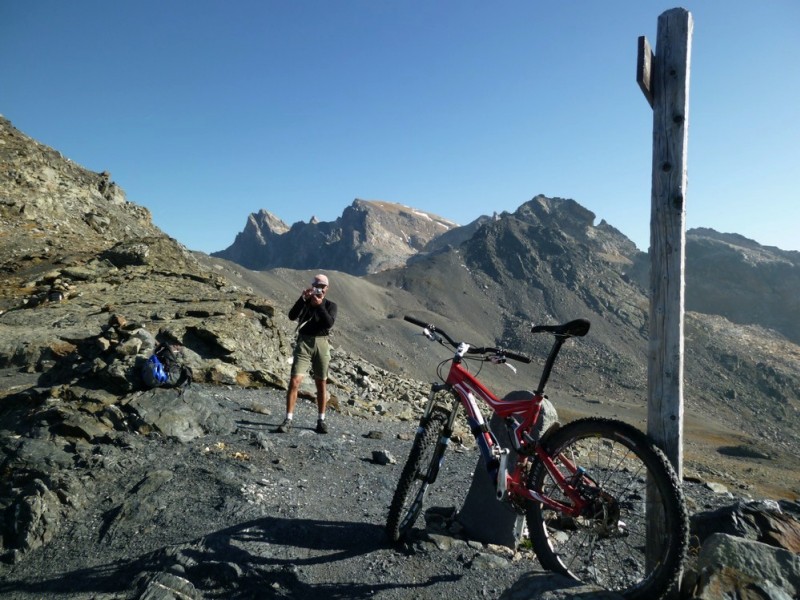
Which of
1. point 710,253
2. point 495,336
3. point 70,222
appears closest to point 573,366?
point 495,336

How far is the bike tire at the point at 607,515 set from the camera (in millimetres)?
3295

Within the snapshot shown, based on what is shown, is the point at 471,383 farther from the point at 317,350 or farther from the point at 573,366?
the point at 573,366

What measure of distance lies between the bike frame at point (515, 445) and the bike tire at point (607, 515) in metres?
0.08

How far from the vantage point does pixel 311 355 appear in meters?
8.69

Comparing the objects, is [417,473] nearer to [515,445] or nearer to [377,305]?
[515,445]

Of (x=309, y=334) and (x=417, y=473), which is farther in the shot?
(x=309, y=334)

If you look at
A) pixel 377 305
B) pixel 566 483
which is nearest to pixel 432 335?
pixel 566 483

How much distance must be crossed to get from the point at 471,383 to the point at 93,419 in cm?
594

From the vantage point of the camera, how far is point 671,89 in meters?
4.16

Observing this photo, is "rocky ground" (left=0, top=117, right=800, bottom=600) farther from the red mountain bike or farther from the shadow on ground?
the red mountain bike

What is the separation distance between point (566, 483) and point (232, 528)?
3339mm

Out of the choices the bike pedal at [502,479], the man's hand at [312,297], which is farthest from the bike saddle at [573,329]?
the man's hand at [312,297]

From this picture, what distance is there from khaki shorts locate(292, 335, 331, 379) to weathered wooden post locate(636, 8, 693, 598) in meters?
5.62

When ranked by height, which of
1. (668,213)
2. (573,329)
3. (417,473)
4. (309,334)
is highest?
(668,213)
